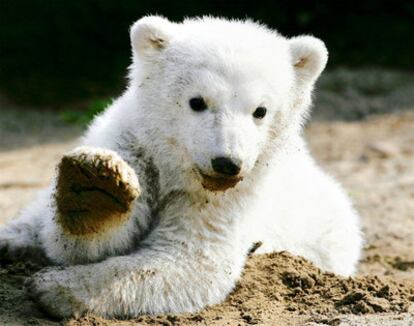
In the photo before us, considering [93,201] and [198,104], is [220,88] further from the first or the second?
[93,201]

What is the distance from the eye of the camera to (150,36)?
4766 mm

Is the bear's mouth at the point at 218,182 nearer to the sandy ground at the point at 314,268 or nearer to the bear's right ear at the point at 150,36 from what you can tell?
the sandy ground at the point at 314,268

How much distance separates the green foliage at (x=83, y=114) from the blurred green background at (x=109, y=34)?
41cm

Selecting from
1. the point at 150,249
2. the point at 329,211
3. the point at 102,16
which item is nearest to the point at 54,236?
the point at 150,249

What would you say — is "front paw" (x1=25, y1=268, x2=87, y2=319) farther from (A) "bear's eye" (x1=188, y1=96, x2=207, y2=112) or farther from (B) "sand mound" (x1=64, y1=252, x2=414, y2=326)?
(A) "bear's eye" (x1=188, y1=96, x2=207, y2=112)

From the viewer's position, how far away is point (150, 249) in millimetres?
4543

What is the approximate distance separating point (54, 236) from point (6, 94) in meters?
7.66

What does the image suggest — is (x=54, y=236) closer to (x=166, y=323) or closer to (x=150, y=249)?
(x=150, y=249)

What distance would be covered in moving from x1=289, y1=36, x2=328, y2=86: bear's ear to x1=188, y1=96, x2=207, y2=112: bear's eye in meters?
0.78

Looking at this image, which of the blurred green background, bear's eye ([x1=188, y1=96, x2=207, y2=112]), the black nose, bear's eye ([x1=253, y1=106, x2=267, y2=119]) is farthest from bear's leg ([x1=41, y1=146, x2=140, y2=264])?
the blurred green background

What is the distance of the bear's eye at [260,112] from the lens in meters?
4.53

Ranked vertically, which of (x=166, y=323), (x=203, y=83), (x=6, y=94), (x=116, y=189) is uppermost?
(x=6, y=94)

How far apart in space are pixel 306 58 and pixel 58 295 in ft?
6.22

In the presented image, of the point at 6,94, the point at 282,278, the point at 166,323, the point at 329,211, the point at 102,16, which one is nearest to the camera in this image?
the point at 166,323
